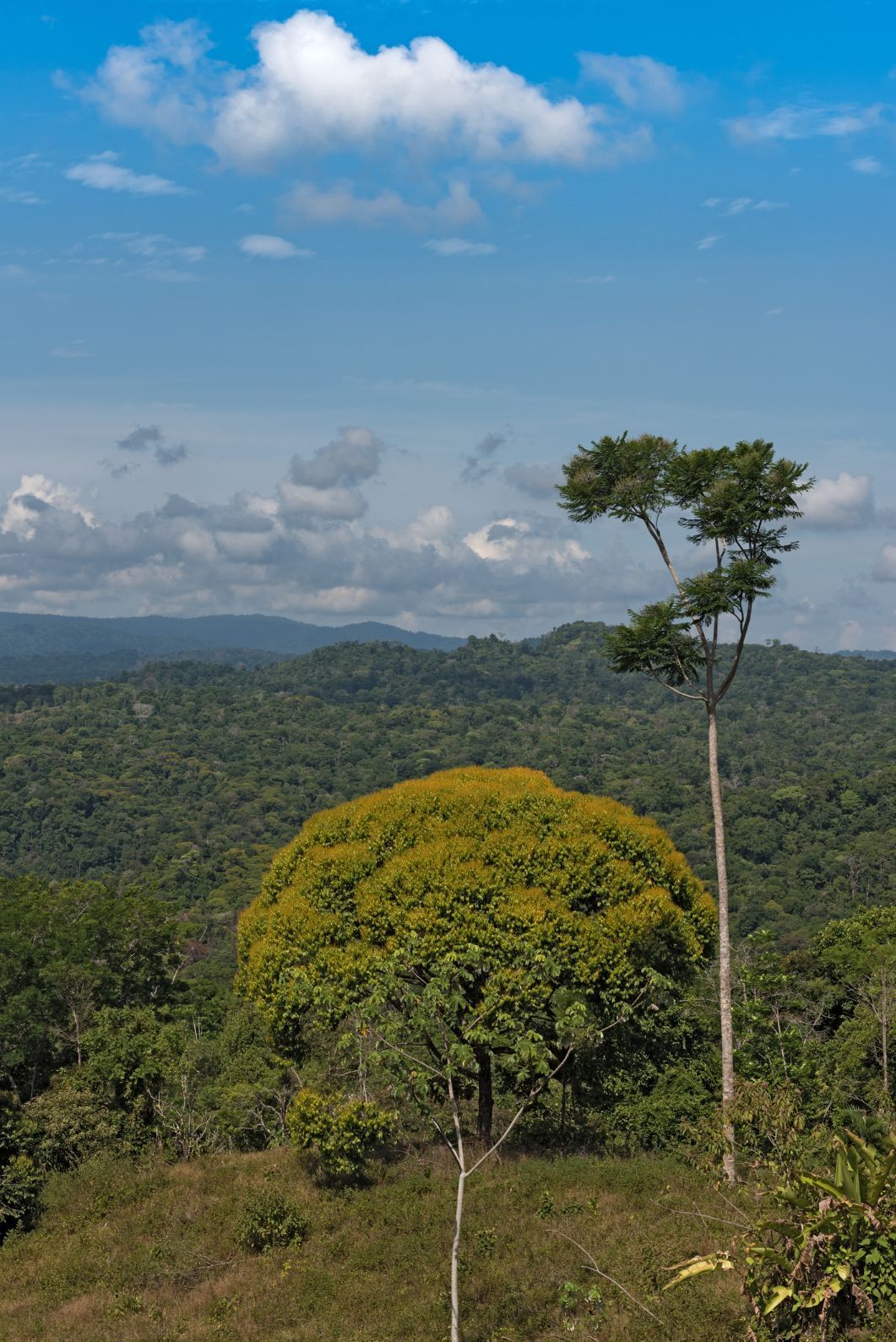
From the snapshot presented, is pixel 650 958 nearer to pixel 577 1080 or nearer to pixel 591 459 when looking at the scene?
pixel 577 1080

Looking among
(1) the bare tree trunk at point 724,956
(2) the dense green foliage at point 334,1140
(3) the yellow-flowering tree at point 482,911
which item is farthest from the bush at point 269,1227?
(1) the bare tree trunk at point 724,956

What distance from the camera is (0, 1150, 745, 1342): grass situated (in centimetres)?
1126

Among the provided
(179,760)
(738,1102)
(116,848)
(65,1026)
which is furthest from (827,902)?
(179,760)

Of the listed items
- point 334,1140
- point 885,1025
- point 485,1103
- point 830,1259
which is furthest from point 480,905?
point 885,1025

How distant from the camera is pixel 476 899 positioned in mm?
15625

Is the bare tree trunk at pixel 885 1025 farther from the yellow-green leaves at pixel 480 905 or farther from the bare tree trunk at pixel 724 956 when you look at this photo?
the bare tree trunk at pixel 724 956

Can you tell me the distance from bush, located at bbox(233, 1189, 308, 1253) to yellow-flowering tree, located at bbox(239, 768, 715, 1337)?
2.57 metres

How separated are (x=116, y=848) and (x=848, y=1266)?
134m

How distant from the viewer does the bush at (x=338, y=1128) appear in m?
15.6

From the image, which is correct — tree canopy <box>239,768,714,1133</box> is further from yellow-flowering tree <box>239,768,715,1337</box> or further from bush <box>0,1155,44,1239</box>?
bush <box>0,1155,44,1239</box>

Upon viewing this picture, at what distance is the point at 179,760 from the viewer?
174375 millimetres

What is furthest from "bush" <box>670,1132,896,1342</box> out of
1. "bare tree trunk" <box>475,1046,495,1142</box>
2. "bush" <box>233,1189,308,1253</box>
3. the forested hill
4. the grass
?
the forested hill

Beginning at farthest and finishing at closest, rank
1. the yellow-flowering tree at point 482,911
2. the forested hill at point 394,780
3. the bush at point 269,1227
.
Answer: the forested hill at point 394,780 → the yellow-flowering tree at point 482,911 → the bush at point 269,1227

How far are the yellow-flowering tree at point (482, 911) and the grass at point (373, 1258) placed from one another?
129 cm
